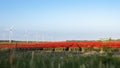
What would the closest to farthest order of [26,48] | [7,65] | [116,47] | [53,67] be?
[53,67] → [7,65] → [116,47] → [26,48]

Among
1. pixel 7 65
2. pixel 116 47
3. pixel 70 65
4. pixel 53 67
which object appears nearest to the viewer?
pixel 53 67

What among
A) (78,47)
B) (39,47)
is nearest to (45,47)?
(39,47)

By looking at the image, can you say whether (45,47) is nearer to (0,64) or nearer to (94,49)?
(94,49)

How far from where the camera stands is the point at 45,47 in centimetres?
3075

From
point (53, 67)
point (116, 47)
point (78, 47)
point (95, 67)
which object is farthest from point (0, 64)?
point (78, 47)

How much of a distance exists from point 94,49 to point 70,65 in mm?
25197

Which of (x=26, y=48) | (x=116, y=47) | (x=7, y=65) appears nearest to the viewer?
(x=7, y=65)

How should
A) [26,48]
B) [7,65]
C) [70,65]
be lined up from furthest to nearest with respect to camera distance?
[26,48] < [70,65] < [7,65]

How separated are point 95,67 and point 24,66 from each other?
3.41 ft

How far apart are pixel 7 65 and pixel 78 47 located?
1056 inches

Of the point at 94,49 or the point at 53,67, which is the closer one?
the point at 53,67

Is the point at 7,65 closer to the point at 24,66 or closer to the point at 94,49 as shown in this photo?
the point at 24,66

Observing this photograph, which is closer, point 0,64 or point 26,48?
point 0,64

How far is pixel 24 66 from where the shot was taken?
4035 mm
